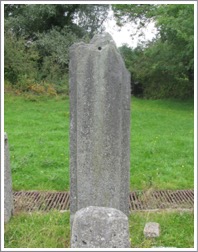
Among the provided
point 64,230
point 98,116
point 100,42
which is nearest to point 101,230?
point 98,116

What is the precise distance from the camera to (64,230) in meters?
5.04

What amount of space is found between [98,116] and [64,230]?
5.19 feet

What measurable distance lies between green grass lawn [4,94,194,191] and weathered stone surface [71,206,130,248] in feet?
12.0

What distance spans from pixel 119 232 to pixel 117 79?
2150mm

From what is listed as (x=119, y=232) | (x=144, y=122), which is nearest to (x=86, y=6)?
(x=144, y=122)

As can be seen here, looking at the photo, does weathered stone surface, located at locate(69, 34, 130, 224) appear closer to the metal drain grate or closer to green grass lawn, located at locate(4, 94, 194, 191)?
the metal drain grate

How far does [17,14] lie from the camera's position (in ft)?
65.4

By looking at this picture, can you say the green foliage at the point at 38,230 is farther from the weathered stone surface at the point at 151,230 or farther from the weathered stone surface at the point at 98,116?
the weathered stone surface at the point at 151,230

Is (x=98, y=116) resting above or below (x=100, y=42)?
below

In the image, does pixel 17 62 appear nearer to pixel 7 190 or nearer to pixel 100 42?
pixel 7 190

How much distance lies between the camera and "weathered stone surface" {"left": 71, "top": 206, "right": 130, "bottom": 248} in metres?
3.06

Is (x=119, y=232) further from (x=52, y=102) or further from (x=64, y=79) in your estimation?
(x=64, y=79)

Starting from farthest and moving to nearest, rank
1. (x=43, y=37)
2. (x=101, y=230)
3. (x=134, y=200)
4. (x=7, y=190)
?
(x=43, y=37), (x=134, y=200), (x=7, y=190), (x=101, y=230)

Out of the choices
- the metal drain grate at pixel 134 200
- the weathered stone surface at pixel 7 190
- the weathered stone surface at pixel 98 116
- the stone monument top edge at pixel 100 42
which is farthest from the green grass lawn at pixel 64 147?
the stone monument top edge at pixel 100 42
